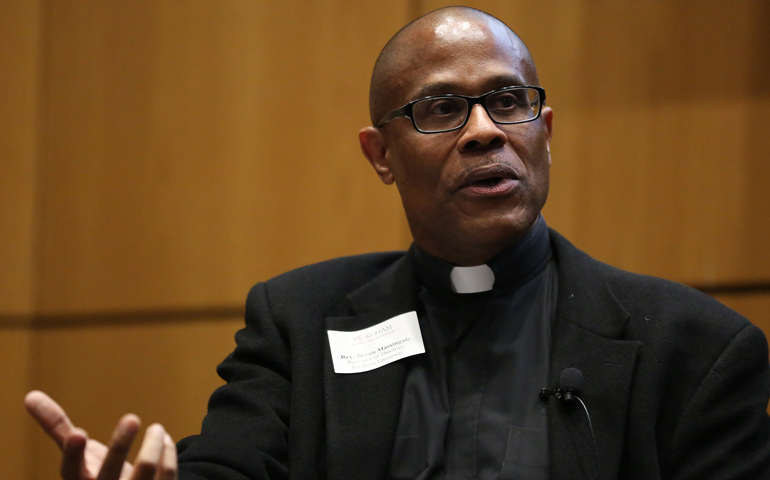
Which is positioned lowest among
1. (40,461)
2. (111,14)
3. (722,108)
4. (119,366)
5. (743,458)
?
(40,461)

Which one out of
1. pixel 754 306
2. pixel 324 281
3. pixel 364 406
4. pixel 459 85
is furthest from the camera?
pixel 754 306

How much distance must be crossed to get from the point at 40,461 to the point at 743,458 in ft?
7.39

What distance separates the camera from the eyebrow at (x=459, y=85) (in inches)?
59.3

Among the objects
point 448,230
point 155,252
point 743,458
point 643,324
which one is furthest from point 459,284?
point 155,252

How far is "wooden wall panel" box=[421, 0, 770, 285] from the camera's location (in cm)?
227

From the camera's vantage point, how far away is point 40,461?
239 cm

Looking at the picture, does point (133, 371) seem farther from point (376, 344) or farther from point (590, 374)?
point (590, 374)

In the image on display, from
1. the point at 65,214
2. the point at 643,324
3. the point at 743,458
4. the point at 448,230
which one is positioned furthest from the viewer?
→ the point at 65,214

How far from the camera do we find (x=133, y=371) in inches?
94.7

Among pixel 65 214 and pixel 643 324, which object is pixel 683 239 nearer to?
pixel 643 324

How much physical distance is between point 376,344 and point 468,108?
22.4 inches

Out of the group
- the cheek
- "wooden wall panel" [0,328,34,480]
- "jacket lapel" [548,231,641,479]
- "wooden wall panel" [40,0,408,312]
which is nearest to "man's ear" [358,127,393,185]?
the cheek

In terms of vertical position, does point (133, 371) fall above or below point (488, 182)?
below

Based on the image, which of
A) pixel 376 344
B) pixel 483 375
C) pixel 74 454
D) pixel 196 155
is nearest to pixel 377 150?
pixel 376 344
